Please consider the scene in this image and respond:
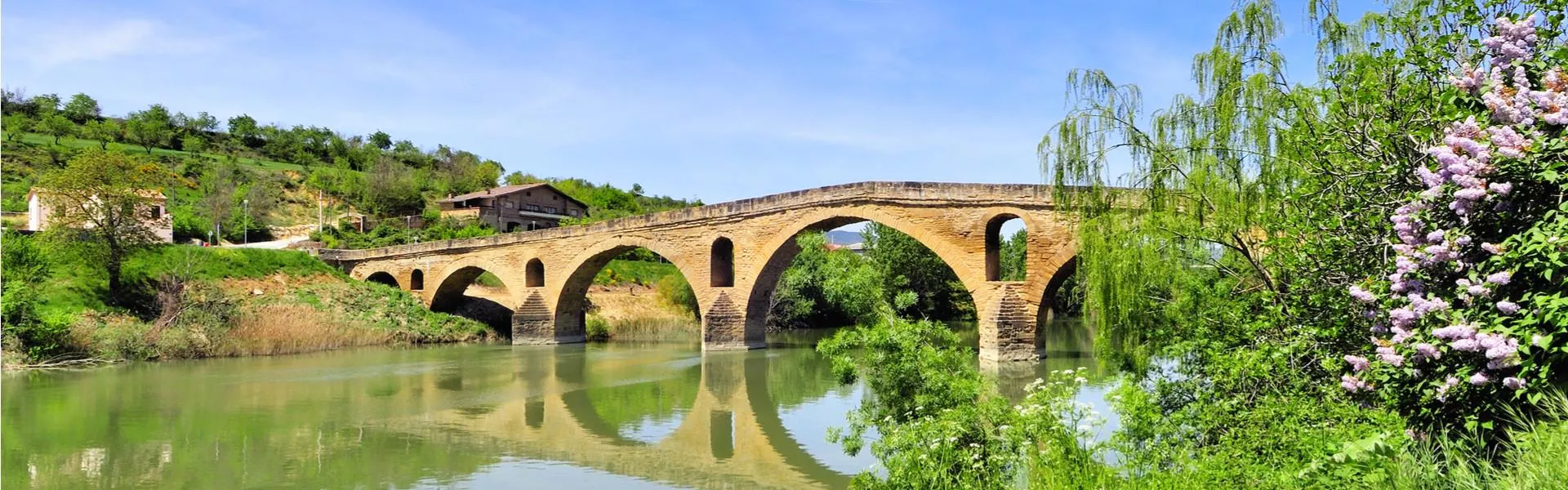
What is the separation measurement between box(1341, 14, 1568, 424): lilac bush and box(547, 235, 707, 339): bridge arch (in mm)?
20404

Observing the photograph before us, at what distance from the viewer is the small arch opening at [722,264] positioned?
24.6 metres

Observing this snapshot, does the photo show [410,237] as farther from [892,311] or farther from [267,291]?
[892,311]

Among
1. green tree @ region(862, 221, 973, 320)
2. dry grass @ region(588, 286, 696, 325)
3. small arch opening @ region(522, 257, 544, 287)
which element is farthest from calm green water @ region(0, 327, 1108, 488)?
green tree @ region(862, 221, 973, 320)

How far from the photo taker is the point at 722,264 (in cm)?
2503

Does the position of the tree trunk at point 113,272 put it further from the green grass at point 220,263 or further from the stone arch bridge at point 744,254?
the stone arch bridge at point 744,254

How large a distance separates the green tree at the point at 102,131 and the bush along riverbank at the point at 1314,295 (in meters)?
63.4

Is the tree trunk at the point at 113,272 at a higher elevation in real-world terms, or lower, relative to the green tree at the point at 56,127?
lower

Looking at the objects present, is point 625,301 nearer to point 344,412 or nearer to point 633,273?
point 633,273

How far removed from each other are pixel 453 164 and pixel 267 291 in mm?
47978

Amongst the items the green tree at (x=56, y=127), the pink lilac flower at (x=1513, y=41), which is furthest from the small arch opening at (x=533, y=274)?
the green tree at (x=56, y=127)

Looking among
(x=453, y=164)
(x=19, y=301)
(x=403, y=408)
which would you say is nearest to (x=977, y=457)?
(x=403, y=408)

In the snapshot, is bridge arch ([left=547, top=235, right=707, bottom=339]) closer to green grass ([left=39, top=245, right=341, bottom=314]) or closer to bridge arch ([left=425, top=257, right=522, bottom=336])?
bridge arch ([left=425, top=257, right=522, bottom=336])

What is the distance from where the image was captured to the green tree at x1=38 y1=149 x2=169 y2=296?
76.0 ft

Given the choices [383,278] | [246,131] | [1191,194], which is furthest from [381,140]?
[1191,194]
